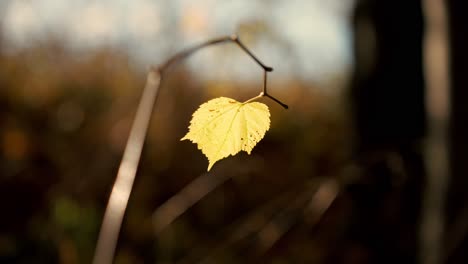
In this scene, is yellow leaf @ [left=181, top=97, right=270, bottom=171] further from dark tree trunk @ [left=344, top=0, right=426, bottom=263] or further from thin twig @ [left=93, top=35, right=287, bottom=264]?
dark tree trunk @ [left=344, top=0, right=426, bottom=263]

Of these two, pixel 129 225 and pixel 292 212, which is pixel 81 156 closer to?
pixel 129 225

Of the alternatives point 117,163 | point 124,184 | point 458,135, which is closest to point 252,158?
point 117,163

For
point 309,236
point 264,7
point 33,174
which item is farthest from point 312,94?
point 33,174

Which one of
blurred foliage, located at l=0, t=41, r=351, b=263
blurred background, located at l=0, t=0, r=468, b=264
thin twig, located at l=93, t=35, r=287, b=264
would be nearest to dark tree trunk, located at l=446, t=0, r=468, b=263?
blurred background, located at l=0, t=0, r=468, b=264

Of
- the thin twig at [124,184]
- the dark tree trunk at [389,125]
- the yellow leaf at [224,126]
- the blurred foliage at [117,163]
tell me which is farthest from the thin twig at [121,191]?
the dark tree trunk at [389,125]

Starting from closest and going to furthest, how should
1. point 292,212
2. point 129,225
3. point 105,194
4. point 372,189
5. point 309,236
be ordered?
point 292,212, point 372,189, point 129,225, point 309,236, point 105,194

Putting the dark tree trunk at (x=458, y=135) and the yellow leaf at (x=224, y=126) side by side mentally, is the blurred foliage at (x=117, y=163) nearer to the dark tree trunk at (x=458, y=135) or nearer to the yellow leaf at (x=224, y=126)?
the dark tree trunk at (x=458, y=135)
